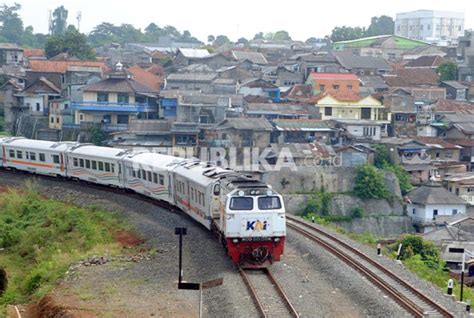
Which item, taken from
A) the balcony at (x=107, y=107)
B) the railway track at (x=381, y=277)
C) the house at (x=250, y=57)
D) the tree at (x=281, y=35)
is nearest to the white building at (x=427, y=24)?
the tree at (x=281, y=35)

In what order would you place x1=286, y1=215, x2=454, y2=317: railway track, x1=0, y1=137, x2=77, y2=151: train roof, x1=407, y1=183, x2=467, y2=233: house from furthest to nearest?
x1=407, y1=183, x2=467, y2=233: house
x1=0, y1=137, x2=77, y2=151: train roof
x1=286, y1=215, x2=454, y2=317: railway track

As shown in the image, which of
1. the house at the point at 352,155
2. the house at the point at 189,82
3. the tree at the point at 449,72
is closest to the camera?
the house at the point at 352,155

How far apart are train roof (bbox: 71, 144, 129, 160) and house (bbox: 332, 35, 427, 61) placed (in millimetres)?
52172

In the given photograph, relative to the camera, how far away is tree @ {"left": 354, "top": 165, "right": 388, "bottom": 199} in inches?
1341

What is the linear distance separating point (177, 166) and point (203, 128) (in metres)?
17.4

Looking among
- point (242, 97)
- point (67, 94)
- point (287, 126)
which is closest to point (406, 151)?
point (287, 126)

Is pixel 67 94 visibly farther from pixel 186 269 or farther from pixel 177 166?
pixel 186 269

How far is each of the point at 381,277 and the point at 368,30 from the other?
91863mm

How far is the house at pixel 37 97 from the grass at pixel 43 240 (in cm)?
2005

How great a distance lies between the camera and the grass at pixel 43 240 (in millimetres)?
14391

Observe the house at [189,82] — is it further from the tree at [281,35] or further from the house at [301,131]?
the tree at [281,35]

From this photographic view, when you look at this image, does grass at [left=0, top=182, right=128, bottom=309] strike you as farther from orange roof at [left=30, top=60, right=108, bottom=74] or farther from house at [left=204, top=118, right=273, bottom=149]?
orange roof at [left=30, top=60, right=108, bottom=74]

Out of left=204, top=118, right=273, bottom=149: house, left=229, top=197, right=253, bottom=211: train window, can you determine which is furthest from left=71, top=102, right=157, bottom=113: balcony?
left=229, top=197, right=253, bottom=211: train window

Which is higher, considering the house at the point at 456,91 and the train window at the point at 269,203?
the house at the point at 456,91
